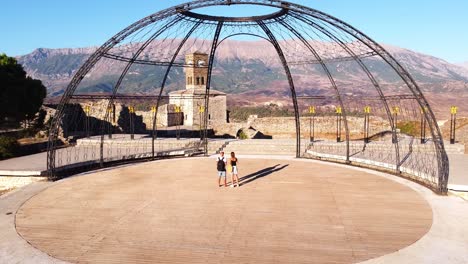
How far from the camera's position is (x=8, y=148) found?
2380 cm

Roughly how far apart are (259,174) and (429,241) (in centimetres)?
994

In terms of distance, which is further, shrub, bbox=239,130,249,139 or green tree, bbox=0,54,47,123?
shrub, bbox=239,130,249,139

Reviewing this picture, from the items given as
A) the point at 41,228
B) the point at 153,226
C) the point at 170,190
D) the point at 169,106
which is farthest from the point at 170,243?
the point at 169,106

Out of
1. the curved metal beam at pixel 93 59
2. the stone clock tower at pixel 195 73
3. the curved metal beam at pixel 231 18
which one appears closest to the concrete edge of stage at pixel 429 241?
the curved metal beam at pixel 93 59

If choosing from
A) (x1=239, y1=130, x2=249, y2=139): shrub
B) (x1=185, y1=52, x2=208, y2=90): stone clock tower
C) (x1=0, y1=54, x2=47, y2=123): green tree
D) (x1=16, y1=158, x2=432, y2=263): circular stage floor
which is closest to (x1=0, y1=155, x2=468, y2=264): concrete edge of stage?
(x1=16, y1=158, x2=432, y2=263): circular stage floor

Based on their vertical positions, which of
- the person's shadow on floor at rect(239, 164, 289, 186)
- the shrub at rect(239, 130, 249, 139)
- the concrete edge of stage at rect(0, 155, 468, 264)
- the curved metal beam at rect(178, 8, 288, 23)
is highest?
the curved metal beam at rect(178, 8, 288, 23)

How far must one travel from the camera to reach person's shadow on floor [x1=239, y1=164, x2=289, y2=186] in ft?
58.9

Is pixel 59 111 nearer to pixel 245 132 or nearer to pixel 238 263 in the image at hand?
pixel 238 263

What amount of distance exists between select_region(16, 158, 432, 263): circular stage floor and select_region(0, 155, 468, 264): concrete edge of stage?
0.83ft

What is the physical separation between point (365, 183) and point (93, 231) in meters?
11.7

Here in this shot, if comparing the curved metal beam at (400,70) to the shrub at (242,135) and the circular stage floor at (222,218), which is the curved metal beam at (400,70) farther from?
the shrub at (242,135)

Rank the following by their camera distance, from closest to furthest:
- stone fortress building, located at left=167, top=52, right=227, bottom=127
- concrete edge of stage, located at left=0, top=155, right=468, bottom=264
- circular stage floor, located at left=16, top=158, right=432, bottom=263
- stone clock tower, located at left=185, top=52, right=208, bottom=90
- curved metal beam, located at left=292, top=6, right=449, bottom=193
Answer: concrete edge of stage, located at left=0, top=155, right=468, bottom=264 → circular stage floor, located at left=16, top=158, right=432, bottom=263 → curved metal beam, located at left=292, top=6, right=449, bottom=193 → stone fortress building, located at left=167, top=52, right=227, bottom=127 → stone clock tower, located at left=185, top=52, right=208, bottom=90

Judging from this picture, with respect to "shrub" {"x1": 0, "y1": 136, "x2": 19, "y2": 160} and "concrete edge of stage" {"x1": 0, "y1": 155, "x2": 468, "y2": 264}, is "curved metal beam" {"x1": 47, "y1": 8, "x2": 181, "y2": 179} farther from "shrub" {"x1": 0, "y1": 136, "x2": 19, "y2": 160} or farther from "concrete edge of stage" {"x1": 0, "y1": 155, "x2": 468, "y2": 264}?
"shrub" {"x1": 0, "y1": 136, "x2": 19, "y2": 160}

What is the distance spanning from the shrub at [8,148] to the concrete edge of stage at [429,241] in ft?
33.8
